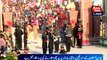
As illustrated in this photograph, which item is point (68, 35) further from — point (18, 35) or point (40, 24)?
point (18, 35)

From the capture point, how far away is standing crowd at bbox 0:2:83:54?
10.5 m

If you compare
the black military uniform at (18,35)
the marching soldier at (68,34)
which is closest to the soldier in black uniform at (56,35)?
the marching soldier at (68,34)

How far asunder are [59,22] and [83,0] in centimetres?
129

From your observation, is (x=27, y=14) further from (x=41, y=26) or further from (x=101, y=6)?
(x=101, y=6)

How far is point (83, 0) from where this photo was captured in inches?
479

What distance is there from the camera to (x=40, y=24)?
10922 millimetres

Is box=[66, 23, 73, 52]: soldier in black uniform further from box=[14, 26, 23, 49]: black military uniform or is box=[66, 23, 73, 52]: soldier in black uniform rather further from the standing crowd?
box=[14, 26, 23, 49]: black military uniform

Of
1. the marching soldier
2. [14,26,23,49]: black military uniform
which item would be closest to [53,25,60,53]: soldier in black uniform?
the marching soldier

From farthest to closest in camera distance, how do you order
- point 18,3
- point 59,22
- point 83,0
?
1. point 83,0
2. point 59,22
3. point 18,3

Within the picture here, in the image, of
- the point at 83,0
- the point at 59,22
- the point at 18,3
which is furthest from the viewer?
the point at 83,0

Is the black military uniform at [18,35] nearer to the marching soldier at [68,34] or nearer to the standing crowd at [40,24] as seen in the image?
the standing crowd at [40,24]

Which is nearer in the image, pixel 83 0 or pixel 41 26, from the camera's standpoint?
pixel 41 26

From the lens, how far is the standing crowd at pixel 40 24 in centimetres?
1054

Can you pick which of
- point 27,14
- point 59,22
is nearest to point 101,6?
point 59,22
